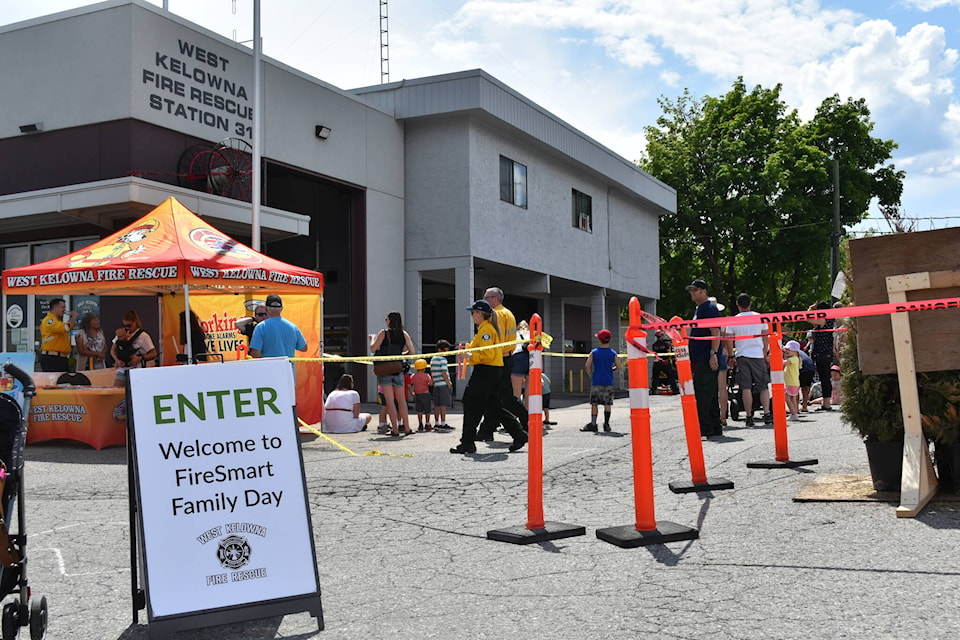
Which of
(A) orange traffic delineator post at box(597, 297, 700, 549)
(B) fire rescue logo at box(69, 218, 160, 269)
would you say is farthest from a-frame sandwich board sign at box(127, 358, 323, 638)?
(B) fire rescue logo at box(69, 218, 160, 269)

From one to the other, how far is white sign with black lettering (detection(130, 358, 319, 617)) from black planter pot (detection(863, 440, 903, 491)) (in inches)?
162

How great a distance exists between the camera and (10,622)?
11.1 ft

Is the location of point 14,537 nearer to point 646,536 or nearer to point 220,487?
point 220,487

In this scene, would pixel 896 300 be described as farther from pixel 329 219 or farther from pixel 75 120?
pixel 329 219

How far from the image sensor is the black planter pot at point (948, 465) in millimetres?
5789

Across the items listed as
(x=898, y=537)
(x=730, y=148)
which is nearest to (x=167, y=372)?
(x=898, y=537)

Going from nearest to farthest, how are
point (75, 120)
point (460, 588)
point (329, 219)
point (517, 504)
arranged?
point (460, 588)
point (517, 504)
point (75, 120)
point (329, 219)

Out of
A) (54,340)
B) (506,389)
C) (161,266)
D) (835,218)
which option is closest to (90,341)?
(54,340)

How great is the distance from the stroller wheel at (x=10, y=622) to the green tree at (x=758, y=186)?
36.5m

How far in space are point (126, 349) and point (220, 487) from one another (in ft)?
28.7

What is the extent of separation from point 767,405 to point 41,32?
574 inches

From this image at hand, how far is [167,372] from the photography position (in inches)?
160

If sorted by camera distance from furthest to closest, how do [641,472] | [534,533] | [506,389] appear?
[506,389], [534,533], [641,472]

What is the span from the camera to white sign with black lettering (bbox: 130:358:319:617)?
3822 millimetres
